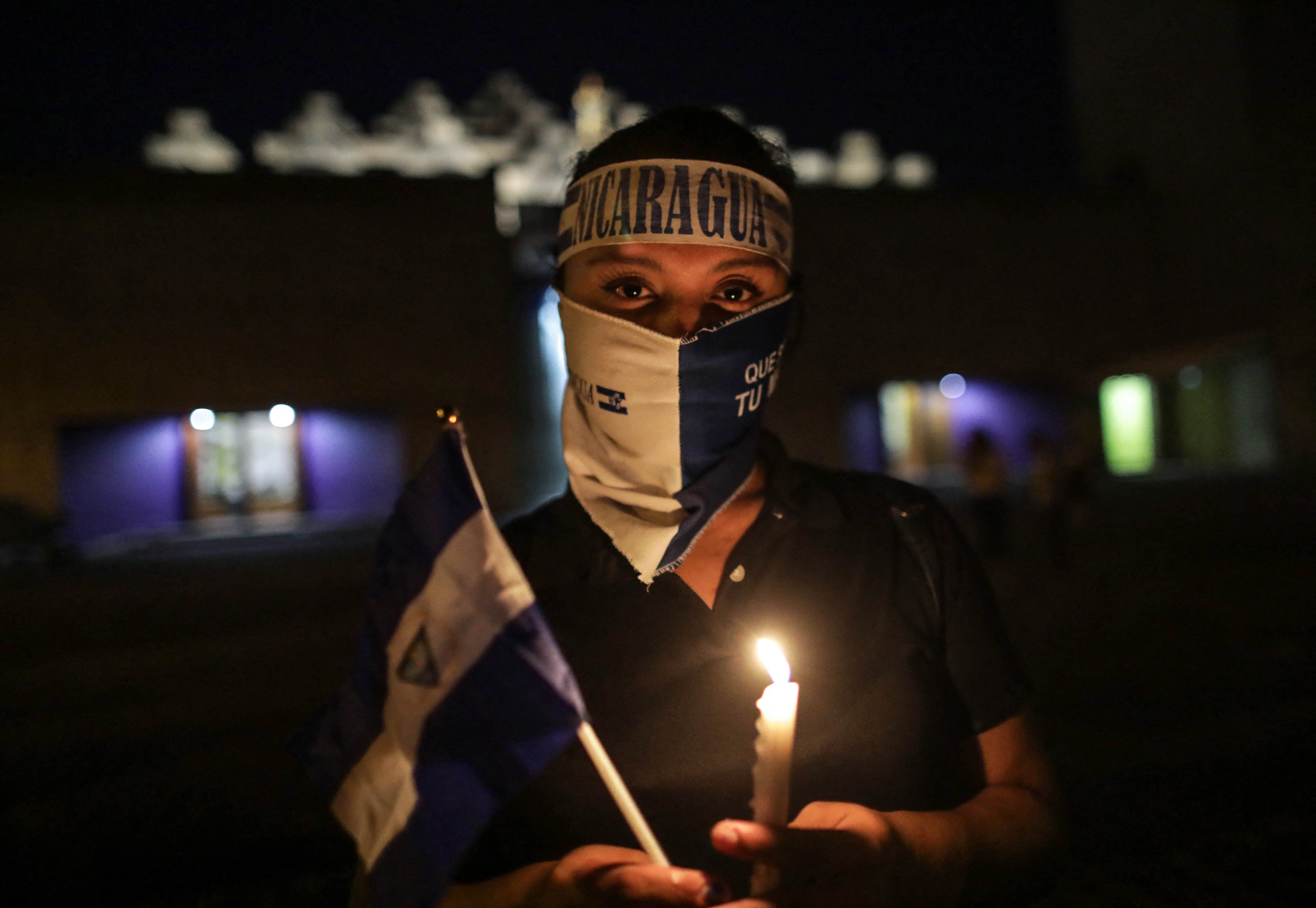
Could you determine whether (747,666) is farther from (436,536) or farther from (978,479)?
(978,479)

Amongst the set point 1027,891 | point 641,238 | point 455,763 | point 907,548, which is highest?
point 641,238

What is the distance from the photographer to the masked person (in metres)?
1.23

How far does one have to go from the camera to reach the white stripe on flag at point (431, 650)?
107cm

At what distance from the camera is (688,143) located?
1540mm

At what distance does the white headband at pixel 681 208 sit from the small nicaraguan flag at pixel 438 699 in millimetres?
501

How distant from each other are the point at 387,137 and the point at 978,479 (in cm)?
2073

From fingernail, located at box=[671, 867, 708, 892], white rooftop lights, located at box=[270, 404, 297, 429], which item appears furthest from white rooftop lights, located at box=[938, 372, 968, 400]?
fingernail, located at box=[671, 867, 708, 892]

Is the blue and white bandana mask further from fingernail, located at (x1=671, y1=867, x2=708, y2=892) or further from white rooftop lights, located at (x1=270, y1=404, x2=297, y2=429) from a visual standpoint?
white rooftop lights, located at (x1=270, y1=404, x2=297, y2=429)

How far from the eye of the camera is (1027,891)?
1276mm

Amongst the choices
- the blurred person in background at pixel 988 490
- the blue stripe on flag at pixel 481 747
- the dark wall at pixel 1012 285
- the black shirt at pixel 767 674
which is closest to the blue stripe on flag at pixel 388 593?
the blue stripe on flag at pixel 481 747

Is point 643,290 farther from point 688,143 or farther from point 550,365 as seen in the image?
point 550,365

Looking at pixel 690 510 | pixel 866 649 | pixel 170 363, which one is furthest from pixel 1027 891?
pixel 170 363

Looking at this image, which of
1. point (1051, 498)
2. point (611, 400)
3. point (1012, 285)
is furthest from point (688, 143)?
point (1012, 285)

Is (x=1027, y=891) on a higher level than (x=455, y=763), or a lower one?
lower
